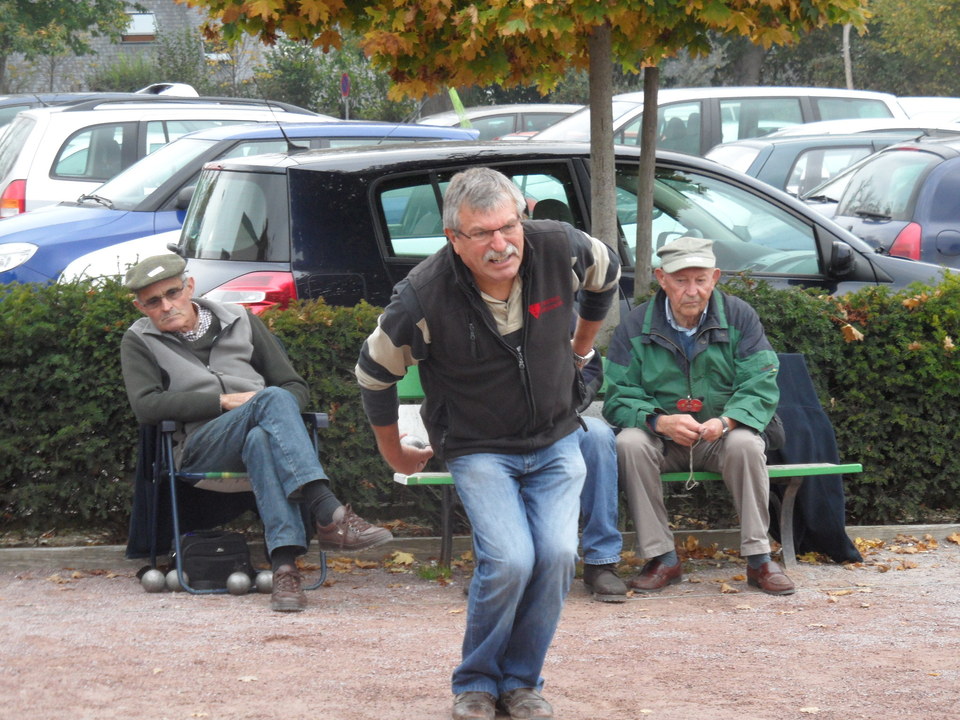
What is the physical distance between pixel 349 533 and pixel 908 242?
19.8ft

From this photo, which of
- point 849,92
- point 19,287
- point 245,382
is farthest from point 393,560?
point 849,92

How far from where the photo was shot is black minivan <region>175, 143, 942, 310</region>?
7520 millimetres

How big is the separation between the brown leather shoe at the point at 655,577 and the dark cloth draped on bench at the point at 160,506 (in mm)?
1837

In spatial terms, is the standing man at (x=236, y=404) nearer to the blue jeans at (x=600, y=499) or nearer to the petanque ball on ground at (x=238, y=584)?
the petanque ball on ground at (x=238, y=584)

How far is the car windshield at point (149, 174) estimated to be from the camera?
11.2 meters

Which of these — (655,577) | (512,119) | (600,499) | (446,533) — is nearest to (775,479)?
(655,577)

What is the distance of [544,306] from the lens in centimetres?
440

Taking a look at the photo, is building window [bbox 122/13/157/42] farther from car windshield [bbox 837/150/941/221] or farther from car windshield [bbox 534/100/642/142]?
car windshield [bbox 837/150/941/221]

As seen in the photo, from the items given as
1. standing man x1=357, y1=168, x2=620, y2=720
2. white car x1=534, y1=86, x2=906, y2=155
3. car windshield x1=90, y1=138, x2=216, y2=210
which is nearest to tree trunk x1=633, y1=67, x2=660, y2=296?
standing man x1=357, y1=168, x2=620, y2=720

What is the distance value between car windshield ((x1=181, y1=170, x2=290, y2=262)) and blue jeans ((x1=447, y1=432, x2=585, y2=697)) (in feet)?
11.1

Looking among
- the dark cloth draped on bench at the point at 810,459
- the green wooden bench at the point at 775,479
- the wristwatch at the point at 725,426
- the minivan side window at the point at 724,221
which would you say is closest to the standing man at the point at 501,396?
the green wooden bench at the point at 775,479

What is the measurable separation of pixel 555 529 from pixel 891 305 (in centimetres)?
350

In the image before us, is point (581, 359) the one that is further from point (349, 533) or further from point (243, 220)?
point (243, 220)

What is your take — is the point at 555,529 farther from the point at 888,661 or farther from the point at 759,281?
the point at 759,281
